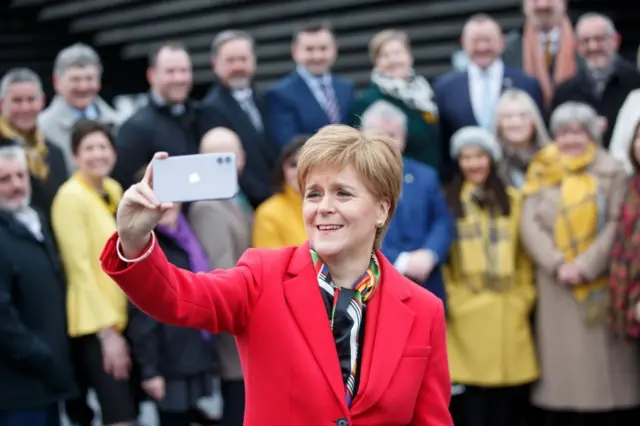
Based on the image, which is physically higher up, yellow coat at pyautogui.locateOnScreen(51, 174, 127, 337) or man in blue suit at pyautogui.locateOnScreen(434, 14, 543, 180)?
man in blue suit at pyautogui.locateOnScreen(434, 14, 543, 180)

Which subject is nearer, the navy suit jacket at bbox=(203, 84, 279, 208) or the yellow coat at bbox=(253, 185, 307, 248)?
the yellow coat at bbox=(253, 185, 307, 248)

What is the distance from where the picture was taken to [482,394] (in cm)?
605

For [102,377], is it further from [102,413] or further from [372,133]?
[372,133]

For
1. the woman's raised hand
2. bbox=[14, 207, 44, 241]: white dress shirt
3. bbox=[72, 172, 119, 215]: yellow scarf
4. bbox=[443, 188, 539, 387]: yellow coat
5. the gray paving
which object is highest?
the woman's raised hand

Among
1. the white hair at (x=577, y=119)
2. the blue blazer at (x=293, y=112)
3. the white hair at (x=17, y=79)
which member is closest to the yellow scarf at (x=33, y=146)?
the white hair at (x=17, y=79)

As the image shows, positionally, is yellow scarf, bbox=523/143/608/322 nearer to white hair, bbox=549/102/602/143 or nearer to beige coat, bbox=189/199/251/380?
white hair, bbox=549/102/602/143

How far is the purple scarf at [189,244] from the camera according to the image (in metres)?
5.57

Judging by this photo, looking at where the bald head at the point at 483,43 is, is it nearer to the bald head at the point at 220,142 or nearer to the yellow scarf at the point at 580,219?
the yellow scarf at the point at 580,219

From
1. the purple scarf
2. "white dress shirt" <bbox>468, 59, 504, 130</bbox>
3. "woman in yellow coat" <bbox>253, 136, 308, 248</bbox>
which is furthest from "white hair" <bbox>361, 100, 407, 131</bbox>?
the purple scarf

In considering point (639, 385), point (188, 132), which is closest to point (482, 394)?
point (639, 385)

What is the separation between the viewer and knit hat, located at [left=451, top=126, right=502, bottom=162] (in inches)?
239

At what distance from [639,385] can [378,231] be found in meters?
3.31

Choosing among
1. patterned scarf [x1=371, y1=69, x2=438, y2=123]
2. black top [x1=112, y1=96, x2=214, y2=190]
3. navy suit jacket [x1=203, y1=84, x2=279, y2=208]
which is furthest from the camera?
patterned scarf [x1=371, y1=69, x2=438, y2=123]

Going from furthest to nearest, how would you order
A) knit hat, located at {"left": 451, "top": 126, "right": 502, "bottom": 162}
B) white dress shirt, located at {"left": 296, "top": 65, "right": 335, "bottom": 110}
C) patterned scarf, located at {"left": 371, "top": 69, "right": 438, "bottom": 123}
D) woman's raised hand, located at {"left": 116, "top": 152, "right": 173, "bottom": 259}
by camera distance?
1. white dress shirt, located at {"left": 296, "top": 65, "right": 335, "bottom": 110}
2. patterned scarf, located at {"left": 371, "top": 69, "right": 438, "bottom": 123}
3. knit hat, located at {"left": 451, "top": 126, "right": 502, "bottom": 162}
4. woman's raised hand, located at {"left": 116, "top": 152, "right": 173, "bottom": 259}
